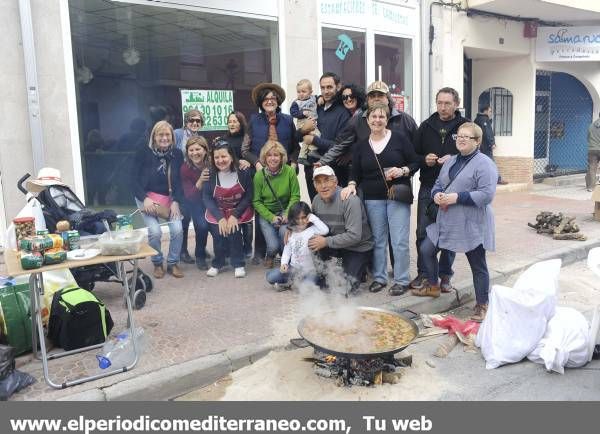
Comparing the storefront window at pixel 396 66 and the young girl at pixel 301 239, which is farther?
the storefront window at pixel 396 66

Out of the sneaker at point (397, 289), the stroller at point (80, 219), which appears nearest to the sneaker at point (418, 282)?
the sneaker at point (397, 289)

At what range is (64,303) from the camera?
4230 mm

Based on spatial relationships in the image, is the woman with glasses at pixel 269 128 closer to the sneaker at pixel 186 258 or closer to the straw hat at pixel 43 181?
the sneaker at pixel 186 258

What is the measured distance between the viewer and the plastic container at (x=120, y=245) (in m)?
4.00

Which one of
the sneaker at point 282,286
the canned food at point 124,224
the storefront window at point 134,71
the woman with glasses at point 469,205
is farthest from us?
the storefront window at point 134,71

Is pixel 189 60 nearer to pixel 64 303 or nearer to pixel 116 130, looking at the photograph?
pixel 116 130

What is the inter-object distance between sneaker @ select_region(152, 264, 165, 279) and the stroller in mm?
927

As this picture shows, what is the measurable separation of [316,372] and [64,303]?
200 centimetres

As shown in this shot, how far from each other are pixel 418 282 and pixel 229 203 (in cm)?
224

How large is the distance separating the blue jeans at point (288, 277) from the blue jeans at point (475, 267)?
1134 mm

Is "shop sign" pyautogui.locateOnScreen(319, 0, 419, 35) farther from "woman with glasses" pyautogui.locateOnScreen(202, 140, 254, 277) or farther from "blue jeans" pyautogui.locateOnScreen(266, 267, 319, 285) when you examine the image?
"blue jeans" pyautogui.locateOnScreen(266, 267, 319, 285)

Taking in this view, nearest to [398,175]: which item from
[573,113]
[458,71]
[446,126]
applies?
[446,126]

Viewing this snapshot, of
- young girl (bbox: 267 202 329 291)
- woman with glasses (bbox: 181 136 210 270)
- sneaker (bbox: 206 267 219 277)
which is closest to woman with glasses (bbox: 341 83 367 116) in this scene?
young girl (bbox: 267 202 329 291)

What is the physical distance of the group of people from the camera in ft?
16.1
